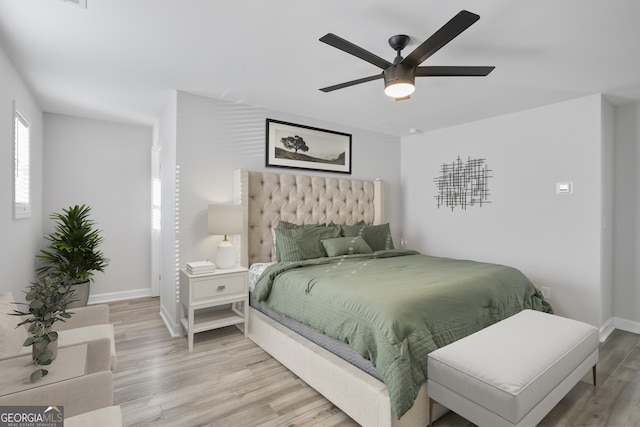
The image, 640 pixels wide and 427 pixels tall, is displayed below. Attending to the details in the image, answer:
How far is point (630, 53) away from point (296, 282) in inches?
118

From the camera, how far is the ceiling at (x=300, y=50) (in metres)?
1.86

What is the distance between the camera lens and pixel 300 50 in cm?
233

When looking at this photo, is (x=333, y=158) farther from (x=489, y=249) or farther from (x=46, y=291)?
(x=46, y=291)

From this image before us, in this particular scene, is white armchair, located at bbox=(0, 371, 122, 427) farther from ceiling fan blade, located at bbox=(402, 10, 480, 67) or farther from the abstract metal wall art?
the abstract metal wall art

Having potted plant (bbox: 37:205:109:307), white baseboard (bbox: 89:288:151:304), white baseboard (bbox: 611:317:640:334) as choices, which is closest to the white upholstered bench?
white baseboard (bbox: 611:317:640:334)

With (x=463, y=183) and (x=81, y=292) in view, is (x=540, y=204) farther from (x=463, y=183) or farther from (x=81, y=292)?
(x=81, y=292)

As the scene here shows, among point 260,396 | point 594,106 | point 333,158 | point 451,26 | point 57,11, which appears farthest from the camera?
point 333,158

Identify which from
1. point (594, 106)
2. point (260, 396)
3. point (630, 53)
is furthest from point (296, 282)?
point (594, 106)

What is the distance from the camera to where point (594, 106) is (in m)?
3.19

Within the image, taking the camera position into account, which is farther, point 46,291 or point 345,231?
point 345,231

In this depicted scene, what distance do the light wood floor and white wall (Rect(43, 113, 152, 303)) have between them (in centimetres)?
148

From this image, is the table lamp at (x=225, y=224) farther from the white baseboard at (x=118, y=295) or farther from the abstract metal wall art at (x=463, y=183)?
the abstract metal wall art at (x=463, y=183)

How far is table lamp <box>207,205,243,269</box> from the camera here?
3.02 metres

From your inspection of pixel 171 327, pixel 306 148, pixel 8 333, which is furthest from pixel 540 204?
pixel 8 333
